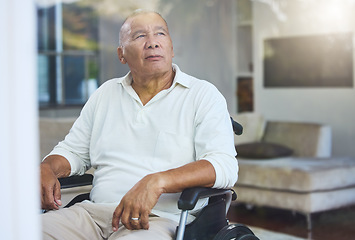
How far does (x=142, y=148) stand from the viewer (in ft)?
5.13

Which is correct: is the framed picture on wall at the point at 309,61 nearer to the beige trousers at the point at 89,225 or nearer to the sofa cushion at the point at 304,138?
the sofa cushion at the point at 304,138

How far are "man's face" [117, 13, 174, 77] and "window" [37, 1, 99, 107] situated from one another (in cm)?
A: 502

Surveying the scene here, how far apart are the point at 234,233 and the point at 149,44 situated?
0.59m

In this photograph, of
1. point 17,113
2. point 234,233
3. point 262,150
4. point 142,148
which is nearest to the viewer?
point 17,113

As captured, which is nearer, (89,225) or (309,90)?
(89,225)

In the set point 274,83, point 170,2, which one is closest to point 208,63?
point 170,2

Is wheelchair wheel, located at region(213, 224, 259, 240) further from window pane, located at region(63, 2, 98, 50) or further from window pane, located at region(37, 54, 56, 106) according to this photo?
window pane, located at region(63, 2, 98, 50)

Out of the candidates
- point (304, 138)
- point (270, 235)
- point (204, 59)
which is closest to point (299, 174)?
point (270, 235)

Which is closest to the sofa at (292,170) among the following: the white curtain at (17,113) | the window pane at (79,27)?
the white curtain at (17,113)

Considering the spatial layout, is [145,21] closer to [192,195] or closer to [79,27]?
[192,195]

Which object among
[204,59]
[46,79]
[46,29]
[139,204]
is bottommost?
[139,204]

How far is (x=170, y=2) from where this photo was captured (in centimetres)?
649

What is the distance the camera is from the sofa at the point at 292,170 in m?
3.33

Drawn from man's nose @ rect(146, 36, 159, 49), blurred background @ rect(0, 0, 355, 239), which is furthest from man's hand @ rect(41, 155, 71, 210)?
man's nose @ rect(146, 36, 159, 49)
